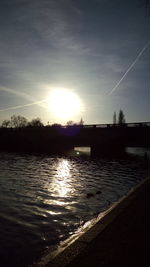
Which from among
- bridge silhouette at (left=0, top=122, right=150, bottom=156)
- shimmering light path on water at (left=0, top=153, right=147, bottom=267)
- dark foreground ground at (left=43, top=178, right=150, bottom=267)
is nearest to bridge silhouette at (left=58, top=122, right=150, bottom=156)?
bridge silhouette at (left=0, top=122, right=150, bottom=156)

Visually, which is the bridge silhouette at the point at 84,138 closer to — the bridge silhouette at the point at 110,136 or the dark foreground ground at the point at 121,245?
the bridge silhouette at the point at 110,136

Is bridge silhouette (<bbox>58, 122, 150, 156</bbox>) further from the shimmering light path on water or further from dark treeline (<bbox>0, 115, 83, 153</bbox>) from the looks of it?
the shimmering light path on water

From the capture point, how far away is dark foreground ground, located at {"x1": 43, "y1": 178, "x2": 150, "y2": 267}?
5.11 metres

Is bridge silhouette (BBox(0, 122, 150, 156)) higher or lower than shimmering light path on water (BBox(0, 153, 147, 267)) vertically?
higher

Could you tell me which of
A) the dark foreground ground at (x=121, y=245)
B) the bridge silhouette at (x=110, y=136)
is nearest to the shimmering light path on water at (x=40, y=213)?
the dark foreground ground at (x=121, y=245)

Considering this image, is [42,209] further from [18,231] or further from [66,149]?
[66,149]

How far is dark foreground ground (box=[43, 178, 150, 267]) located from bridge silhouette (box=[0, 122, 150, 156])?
46195 mm

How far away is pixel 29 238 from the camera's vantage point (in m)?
8.80

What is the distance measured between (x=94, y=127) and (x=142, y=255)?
185 feet

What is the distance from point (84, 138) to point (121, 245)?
57.8m

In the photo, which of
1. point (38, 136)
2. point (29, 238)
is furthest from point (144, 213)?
point (38, 136)

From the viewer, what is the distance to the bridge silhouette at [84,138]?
56094mm

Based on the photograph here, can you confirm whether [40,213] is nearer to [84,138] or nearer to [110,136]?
[110,136]

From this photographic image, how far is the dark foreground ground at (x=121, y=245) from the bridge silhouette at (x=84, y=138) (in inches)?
1819
